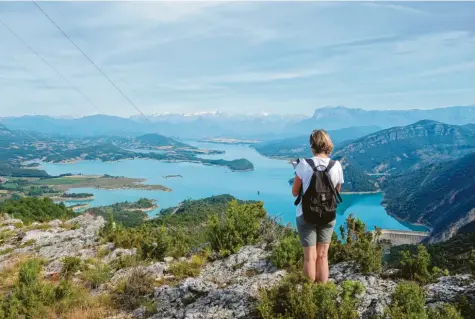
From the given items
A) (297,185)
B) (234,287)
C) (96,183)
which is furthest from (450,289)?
(96,183)

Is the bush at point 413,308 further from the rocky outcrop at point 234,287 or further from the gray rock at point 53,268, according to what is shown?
the gray rock at point 53,268

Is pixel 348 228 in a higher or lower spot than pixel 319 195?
lower

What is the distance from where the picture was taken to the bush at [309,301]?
149 inches

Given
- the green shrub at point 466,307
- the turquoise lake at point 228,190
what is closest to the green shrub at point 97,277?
the green shrub at point 466,307

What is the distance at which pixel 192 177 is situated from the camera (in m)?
166

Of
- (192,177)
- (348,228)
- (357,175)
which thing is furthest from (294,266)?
(357,175)

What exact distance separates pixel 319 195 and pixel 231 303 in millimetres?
1930

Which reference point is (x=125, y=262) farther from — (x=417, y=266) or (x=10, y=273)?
(x=417, y=266)

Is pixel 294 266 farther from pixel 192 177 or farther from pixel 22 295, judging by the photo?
pixel 192 177

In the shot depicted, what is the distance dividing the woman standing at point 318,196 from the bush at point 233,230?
3.32 metres

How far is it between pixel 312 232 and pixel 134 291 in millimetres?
3186

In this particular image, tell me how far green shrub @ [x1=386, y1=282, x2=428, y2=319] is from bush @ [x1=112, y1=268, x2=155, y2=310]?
11.8 feet

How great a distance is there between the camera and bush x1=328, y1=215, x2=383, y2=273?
5.38m

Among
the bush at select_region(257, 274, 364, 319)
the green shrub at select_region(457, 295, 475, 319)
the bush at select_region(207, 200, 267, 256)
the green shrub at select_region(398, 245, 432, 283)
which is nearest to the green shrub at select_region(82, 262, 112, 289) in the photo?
the bush at select_region(207, 200, 267, 256)
